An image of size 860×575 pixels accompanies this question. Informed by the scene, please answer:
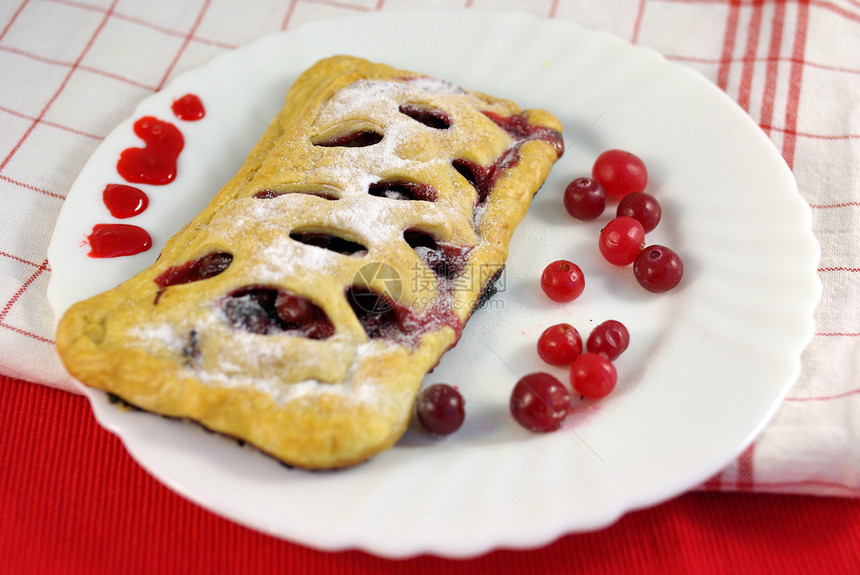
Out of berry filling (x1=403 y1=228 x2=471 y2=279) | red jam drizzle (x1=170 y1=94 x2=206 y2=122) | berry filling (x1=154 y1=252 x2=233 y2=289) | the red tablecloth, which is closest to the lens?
the red tablecloth

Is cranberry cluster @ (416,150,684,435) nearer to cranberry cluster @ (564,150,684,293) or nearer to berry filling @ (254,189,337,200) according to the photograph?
cranberry cluster @ (564,150,684,293)

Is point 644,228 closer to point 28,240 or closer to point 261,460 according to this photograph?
point 261,460

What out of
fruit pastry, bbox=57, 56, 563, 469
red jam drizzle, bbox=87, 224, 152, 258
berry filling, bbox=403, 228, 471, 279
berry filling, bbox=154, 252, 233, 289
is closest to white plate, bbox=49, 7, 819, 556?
red jam drizzle, bbox=87, 224, 152, 258

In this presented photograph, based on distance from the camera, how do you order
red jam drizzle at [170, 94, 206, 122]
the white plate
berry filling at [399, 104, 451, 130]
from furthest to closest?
red jam drizzle at [170, 94, 206, 122] < berry filling at [399, 104, 451, 130] < the white plate

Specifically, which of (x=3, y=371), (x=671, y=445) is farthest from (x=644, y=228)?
(x=3, y=371)

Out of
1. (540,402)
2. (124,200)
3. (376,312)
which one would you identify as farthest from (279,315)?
(124,200)

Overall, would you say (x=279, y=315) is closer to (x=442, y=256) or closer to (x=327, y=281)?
(x=327, y=281)

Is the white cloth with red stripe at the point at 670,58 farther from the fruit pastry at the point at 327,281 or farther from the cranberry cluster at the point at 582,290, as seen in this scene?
the fruit pastry at the point at 327,281
